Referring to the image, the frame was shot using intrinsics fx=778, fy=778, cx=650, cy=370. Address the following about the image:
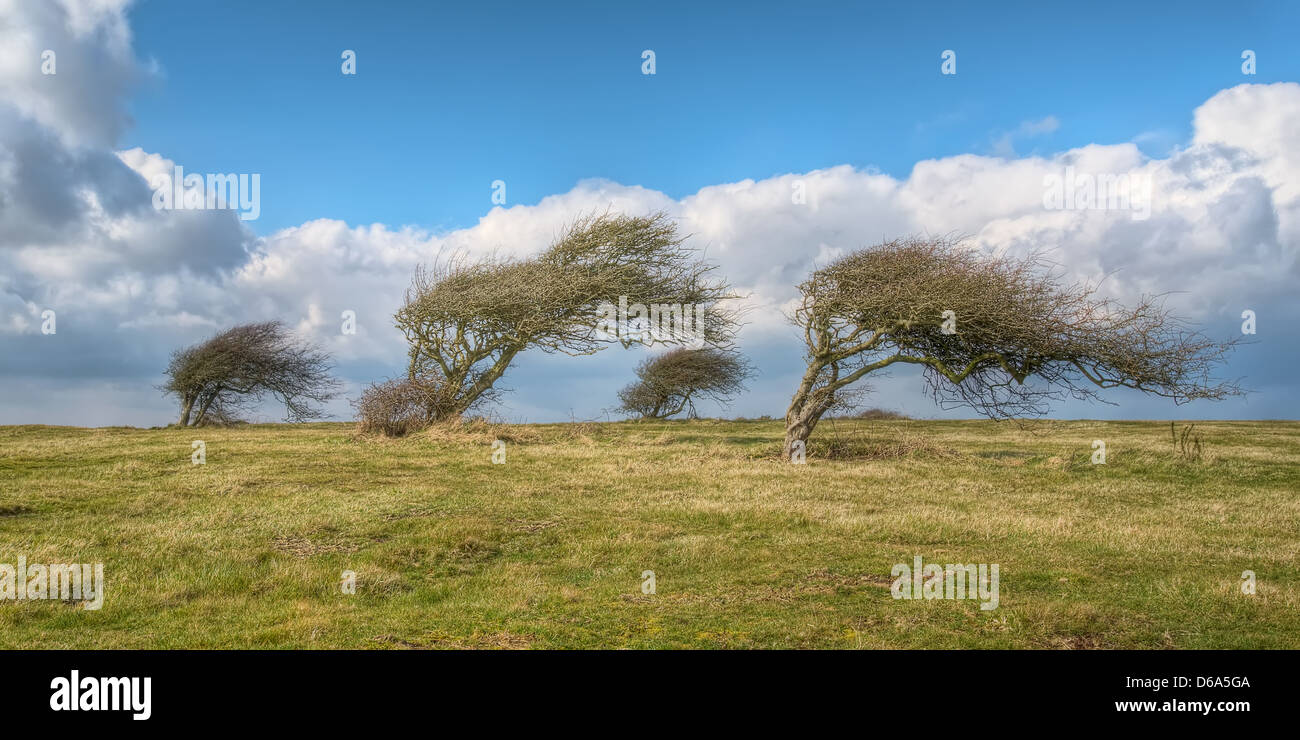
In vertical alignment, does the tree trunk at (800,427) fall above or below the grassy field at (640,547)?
above

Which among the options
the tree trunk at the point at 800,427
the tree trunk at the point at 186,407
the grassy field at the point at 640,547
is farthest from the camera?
the tree trunk at the point at 186,407

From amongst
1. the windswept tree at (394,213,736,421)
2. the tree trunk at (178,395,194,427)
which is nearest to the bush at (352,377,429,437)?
the windswept tree at (394,213,736,421)

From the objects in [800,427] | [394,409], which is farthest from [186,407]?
[800,427]

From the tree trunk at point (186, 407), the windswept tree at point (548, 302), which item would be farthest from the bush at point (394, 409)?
the tree trunk at point (186, 407)

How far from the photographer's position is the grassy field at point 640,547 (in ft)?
25.9

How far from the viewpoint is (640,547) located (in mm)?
11680

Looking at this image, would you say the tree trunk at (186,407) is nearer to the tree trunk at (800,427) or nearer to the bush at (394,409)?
the bush at (394,409)

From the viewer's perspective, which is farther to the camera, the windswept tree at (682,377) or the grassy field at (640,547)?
the windswept tree at (682,377)

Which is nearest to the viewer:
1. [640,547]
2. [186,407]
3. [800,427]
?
[640,547]

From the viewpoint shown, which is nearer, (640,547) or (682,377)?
(640,547)

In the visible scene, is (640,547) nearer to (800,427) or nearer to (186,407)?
(800,427)

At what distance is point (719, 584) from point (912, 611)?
2.35m

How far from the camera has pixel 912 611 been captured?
27.7 feet

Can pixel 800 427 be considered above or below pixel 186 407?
below
